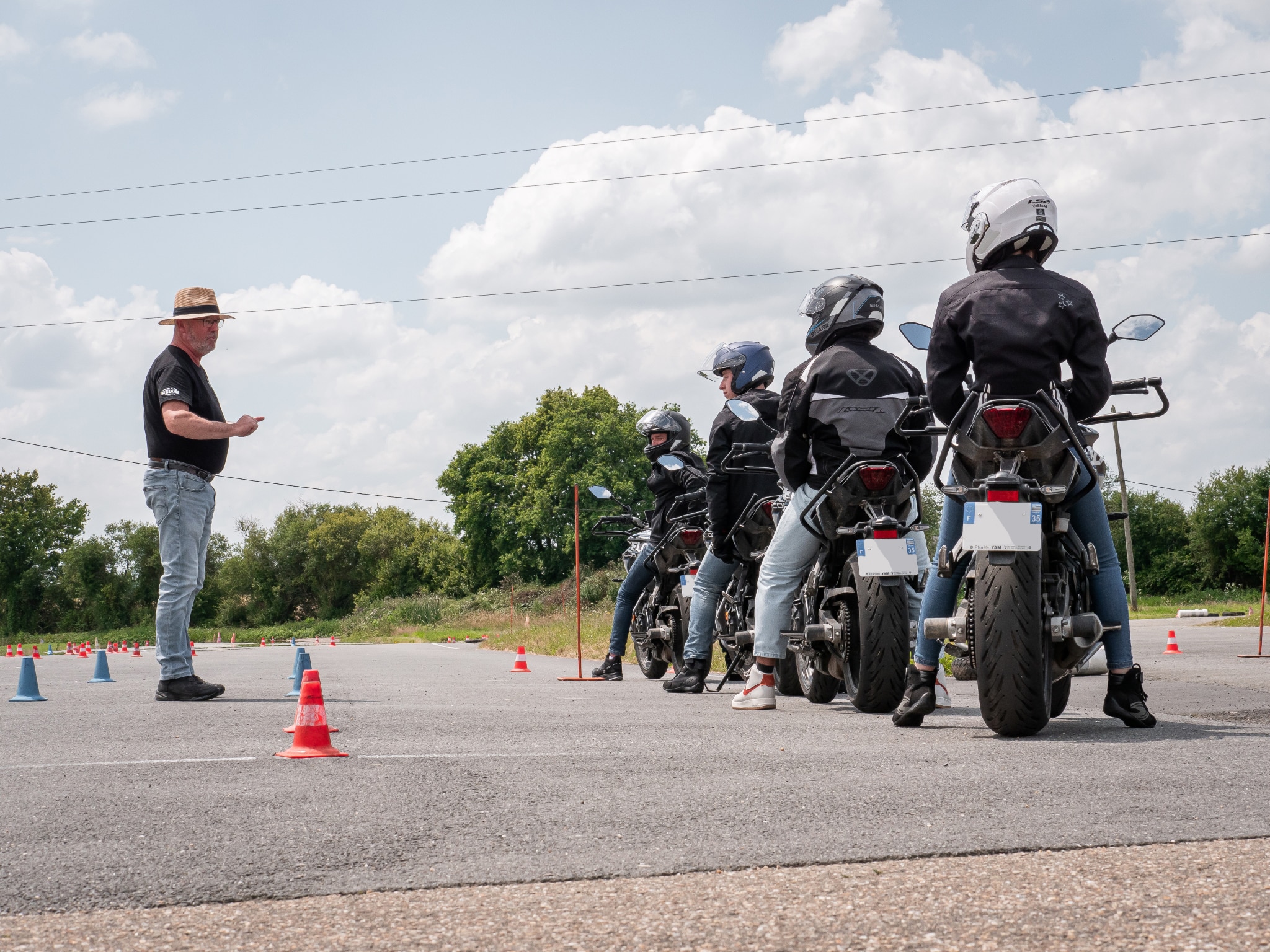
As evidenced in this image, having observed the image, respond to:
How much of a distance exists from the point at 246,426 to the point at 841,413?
326 cm

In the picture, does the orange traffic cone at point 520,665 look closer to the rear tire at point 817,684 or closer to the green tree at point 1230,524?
the rear tire at point 817,684

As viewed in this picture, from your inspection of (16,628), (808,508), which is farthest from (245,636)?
(808,508)

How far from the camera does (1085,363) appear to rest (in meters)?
4.65

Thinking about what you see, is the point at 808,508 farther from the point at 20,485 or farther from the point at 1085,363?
the point at 20,485

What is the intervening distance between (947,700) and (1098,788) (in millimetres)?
2726

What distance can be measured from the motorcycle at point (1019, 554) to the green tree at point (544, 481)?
53.9 m

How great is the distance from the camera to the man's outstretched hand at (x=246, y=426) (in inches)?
269

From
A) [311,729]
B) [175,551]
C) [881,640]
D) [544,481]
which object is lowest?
[311,729]

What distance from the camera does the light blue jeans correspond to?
616 cm

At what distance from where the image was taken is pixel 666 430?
10016 mm

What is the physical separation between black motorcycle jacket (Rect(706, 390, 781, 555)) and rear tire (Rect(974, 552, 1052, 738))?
316cm

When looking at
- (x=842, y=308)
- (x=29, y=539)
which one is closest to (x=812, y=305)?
(x=842, y=308)

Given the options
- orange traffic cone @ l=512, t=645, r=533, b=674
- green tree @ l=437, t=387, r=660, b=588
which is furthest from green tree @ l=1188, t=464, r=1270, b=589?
orange traffic cone @ l=512, t=645, r=533, b=674

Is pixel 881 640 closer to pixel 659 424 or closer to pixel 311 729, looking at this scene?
pixel 311 729
